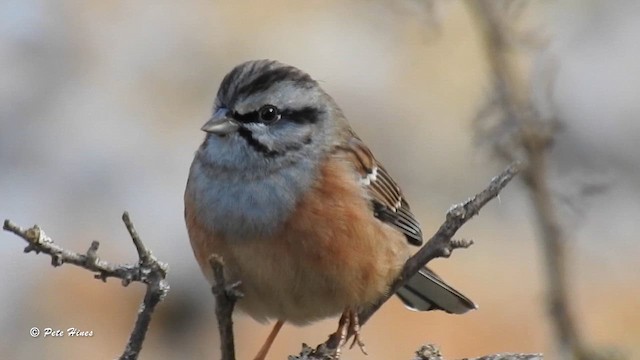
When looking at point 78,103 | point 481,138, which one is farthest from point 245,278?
point 78,103

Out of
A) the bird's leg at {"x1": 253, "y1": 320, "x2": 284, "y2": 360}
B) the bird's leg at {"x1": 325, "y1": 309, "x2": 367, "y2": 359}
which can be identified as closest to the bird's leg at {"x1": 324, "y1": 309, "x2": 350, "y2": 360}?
the bird's leg at {"x1": 325, "y1": 309, "x2": 367, "y2": 359}

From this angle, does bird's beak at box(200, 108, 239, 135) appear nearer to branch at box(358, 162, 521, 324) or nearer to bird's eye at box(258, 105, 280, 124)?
bird's eye at box(258, 105, 280, 124)

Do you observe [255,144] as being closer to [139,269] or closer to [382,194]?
[382,194]

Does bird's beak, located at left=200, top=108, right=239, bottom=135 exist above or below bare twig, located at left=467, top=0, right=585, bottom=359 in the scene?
above

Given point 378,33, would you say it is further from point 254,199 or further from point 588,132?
point 254,199

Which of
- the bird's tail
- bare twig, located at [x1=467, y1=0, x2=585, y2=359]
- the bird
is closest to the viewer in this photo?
bare twig, located at [x1=467, y1=0, x2=585, y2=359]

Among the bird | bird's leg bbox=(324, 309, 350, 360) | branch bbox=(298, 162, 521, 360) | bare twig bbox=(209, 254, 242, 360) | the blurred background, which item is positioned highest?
the blurred background

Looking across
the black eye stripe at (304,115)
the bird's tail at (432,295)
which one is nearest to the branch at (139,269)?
the black eye stripe at (304,115)

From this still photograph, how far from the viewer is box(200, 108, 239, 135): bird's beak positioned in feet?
13.6

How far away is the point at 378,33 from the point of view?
27.3 ft

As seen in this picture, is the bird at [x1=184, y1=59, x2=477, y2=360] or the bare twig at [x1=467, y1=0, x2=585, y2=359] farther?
the bird at [x1=184, y1=59, x2=477, y2=360]

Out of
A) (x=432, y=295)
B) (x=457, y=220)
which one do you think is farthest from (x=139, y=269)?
(x=432, y=295)

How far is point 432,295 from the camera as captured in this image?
495 centimetres

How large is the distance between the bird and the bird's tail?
407mm
